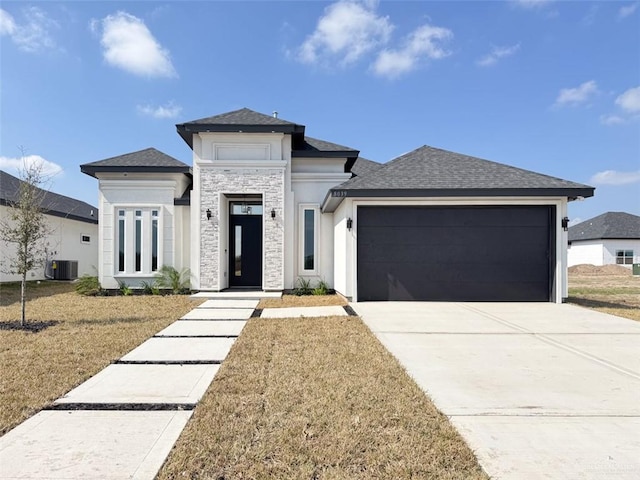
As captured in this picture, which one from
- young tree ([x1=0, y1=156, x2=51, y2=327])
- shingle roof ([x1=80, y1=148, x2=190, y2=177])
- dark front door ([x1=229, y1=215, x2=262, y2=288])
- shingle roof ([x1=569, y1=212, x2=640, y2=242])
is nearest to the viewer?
young tree ([x1=0, y1=156, x2=51, y2=327])

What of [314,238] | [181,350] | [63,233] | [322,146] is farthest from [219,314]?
[63,233]

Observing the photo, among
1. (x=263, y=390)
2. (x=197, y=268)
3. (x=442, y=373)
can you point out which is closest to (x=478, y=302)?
(x=442, y=373)

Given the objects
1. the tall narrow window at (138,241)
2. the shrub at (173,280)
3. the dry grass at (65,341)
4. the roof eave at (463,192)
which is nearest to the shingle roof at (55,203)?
the tall narrow window at (138,241)

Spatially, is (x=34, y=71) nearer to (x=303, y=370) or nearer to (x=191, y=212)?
(x=191, y=212)

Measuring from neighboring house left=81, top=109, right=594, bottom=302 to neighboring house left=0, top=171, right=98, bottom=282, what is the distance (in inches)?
204

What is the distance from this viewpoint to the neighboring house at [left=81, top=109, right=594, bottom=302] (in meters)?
9.02

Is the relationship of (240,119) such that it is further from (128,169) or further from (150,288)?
(150,288)

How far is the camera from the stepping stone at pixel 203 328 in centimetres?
588

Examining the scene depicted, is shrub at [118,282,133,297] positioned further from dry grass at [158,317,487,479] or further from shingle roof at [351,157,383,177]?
shingle roof at [351,157,383,177]

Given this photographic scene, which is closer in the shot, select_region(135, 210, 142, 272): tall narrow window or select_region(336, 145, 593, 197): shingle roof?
select_region(336, 145, 593, 197): shingle roof

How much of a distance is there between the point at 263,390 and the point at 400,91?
14.9 metres

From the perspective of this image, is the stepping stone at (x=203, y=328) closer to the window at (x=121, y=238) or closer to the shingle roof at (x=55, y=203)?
the window at (x=121, y=238)

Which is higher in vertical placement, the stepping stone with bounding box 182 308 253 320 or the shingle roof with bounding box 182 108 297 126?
the shingle roof with bounding box 182 108 297 126

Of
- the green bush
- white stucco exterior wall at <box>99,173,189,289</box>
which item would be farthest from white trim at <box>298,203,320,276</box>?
the green bush
